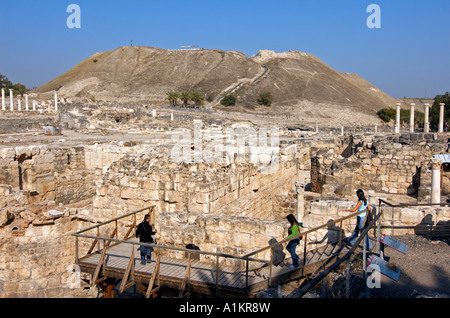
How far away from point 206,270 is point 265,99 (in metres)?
71.0

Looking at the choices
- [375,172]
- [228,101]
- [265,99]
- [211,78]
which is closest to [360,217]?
[375,172]

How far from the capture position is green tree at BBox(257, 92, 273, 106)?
74812 mm

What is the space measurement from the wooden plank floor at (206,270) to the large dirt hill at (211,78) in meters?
66.6

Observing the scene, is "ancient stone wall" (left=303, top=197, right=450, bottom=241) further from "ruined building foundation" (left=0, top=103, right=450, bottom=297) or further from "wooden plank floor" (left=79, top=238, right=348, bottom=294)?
"wooden plank floor" (left=79, top=238, right=348, bottom=294)

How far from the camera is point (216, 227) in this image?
20.7ft

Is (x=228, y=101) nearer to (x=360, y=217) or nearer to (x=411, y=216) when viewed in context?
(x=411, y=216)

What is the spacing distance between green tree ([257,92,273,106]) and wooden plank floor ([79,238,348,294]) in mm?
69690

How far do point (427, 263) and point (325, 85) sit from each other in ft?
290

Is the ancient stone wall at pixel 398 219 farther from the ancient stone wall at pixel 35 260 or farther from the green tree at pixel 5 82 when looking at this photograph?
the green tree at pixel 5 82

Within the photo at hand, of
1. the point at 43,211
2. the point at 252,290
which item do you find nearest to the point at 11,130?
the point at 43,211


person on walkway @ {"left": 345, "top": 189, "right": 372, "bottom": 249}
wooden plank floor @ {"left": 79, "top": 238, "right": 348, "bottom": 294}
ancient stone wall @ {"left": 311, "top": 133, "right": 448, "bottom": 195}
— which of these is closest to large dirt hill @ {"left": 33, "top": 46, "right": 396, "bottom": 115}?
ancient stone wall @ {"left": 311, "top": 133, "right": 448, "bottom": 195}

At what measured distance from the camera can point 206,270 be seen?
585cm

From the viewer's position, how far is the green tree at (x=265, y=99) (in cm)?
7481

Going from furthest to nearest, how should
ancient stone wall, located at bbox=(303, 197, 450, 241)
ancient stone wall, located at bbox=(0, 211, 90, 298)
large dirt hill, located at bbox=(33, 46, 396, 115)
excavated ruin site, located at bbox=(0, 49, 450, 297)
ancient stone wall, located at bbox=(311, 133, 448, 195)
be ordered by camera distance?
large dirt hill, located at bbox=(33, 46, 396, 115), ancient stone wall, located at bbox=(311, 133, 448, 195), ancient stone wall, located at bbox=(0, 211, 90, 298), ancient stone wall, located at bbox=(303, 197, 450, 241), excavated ruin site, located at bbox=(0, 49, 450, 297)
